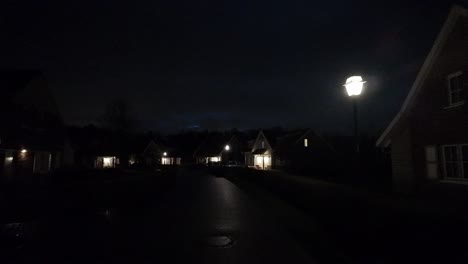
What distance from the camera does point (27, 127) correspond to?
21797 mm

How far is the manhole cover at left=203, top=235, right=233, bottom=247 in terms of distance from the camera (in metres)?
7.59

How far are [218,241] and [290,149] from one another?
38.2 meters

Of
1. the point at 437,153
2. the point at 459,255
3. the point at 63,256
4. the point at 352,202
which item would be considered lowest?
the point at 63,256

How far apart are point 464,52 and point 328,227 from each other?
9988 millimetres

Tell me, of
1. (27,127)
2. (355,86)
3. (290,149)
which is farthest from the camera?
(290,149)

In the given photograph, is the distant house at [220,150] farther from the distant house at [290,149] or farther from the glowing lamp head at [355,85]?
the glowing lamp head at [355,85]

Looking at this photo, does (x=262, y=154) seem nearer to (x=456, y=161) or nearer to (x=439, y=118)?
(x=439, y=118)

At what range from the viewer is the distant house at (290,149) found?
43069 mm

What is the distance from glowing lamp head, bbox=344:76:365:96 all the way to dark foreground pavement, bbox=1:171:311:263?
4.52 meters

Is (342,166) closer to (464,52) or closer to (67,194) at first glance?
(464,52)

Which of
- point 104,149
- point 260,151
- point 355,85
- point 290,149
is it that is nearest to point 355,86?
point 355,85

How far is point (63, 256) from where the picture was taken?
6.61 meters

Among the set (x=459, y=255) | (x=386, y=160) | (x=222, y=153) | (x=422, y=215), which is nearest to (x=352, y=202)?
(x=422, y=215)

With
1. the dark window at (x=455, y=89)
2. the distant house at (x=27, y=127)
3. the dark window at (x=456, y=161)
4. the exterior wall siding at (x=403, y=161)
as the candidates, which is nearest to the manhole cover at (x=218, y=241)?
the dark window at (x=456, y=161)
